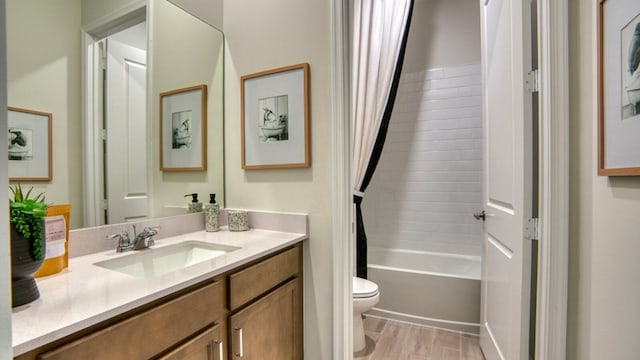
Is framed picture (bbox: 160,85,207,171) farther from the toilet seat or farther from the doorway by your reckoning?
the toilet seat

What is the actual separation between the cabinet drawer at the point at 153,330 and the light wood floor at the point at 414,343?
1.29 metres

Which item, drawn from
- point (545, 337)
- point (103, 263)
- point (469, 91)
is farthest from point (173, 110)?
point (469, 91)

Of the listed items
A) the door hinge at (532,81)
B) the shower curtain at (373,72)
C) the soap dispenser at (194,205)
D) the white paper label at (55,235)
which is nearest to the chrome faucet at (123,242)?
the white paper label at (55,235)

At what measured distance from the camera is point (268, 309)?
128 centimetres

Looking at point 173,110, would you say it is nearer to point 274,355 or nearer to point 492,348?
point 274,355

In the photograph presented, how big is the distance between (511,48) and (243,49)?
1438 mm

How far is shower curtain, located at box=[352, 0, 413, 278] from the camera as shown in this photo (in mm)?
2094

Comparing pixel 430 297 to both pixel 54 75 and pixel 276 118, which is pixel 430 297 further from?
pixel 54 75

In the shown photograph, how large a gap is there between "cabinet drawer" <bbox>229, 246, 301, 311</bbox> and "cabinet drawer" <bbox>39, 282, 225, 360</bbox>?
58mm

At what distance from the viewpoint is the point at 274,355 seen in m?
1.32

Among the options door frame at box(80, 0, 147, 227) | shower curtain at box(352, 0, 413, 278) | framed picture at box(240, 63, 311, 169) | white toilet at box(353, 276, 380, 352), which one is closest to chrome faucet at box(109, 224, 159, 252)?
door frame at box(80, 0, 147, 227)

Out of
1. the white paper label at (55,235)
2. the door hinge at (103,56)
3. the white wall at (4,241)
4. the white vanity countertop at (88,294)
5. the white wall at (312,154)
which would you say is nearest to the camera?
the white wall at (4,241)

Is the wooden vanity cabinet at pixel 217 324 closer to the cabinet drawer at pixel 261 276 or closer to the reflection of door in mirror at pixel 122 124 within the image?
the cabinet drawer at pixel 261 276

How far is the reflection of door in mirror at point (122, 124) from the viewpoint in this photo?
1.24 m
